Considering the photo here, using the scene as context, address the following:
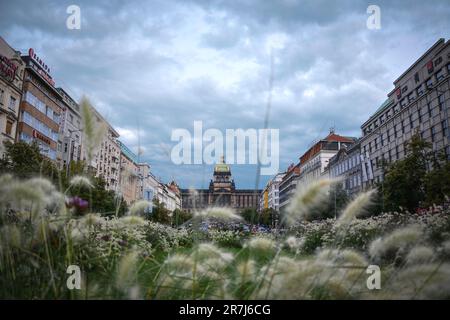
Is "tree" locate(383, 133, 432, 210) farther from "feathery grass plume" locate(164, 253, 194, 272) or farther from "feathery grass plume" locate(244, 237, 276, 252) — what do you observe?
"feathery grass plume" locate(164, 253, 194, 272)

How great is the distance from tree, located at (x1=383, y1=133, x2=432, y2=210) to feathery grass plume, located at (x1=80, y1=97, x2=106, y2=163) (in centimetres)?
405

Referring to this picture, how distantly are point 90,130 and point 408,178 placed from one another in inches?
223

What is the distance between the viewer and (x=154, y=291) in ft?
5.22

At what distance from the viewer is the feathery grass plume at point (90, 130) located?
5.52 ft

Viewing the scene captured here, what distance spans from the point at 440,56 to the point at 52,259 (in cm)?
380

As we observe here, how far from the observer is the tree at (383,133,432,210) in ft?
16.7

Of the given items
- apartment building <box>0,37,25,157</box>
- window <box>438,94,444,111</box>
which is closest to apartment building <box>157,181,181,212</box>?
apartment building <box>0,37,25,157</box>

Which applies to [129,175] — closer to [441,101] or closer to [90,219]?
[90,219]

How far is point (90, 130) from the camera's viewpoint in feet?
5.65

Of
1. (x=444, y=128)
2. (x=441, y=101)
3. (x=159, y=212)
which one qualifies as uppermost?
Result: (x=441, y=101)

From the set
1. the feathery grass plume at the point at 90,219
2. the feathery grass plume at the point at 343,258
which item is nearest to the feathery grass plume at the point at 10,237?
the feathery grass plume at the point at 90,219

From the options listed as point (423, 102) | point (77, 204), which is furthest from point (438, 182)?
point (77, 204)

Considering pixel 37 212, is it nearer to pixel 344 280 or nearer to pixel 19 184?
pixel 19 184
